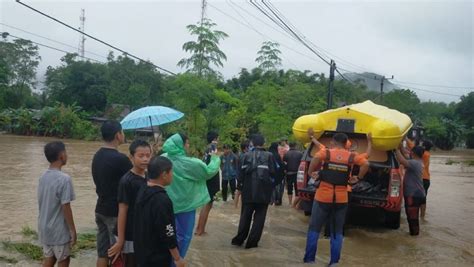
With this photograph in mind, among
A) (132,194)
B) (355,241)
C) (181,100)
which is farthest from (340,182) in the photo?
(181,100)

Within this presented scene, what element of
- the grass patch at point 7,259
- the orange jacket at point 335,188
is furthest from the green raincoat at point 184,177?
the grass patch at point 7,259

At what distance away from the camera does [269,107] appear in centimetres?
1977

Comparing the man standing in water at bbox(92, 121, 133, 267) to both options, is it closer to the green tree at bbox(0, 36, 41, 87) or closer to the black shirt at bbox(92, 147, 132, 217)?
the black shirt at bbox(92, 147, 132, 217)

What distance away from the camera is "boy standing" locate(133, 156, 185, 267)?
11.5 feet

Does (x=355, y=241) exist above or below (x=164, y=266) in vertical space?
below

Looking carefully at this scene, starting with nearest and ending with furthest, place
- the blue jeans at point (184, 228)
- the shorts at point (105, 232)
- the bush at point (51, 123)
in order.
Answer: the shorts at point (105, 232), the blue jeans at point (184, 228), the bush at point (51, 123)

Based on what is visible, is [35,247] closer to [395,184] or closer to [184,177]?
[184,177]

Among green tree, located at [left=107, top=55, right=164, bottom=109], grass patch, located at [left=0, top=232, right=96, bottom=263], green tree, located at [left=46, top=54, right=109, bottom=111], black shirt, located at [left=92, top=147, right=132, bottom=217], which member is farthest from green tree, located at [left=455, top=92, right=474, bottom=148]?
black shirt, located at [left=92, top=147, right=132, bottom=217]

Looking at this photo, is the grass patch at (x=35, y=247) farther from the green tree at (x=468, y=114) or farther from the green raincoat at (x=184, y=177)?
the green tree at (x=468, y=114)

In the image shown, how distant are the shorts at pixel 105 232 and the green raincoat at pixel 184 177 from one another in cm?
79

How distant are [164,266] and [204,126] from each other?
49.7 feet

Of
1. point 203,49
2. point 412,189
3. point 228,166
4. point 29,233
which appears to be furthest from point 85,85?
point 412,189

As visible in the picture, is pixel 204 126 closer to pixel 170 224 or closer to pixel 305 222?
pixel 305 222

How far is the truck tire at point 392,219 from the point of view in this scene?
843 centimetres
